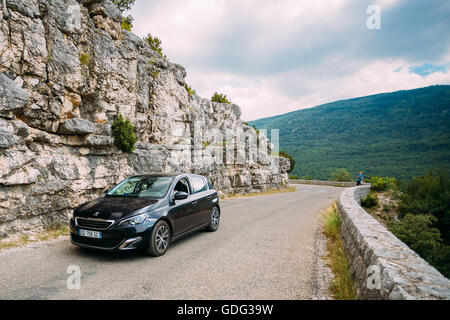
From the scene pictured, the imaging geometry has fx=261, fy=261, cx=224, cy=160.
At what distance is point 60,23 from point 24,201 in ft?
21.1

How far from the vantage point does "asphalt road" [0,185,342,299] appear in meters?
3.73

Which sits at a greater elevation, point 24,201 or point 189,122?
point 189,122

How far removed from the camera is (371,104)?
133 meters

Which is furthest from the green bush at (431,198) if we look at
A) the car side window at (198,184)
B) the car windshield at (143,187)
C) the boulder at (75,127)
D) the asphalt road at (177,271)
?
the boulder at (75,127)

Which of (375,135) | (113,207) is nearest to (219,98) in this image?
(113,207)

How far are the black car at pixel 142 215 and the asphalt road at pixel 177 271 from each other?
14.1 inches

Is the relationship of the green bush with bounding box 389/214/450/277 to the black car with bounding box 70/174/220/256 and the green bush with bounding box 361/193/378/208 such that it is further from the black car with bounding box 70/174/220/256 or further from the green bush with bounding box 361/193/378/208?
the black car with bounding box 70/174/220/256

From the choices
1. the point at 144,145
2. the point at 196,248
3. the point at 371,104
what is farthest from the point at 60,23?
the point at 371,104

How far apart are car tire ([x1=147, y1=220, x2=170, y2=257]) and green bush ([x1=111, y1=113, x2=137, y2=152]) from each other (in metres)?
6.82

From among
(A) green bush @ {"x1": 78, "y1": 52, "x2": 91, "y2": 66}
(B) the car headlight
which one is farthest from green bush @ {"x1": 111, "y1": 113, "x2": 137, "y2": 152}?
(B) the car headlight

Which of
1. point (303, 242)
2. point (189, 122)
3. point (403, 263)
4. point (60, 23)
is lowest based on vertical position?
point (303, 242)

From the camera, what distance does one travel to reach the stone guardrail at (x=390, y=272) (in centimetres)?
237
